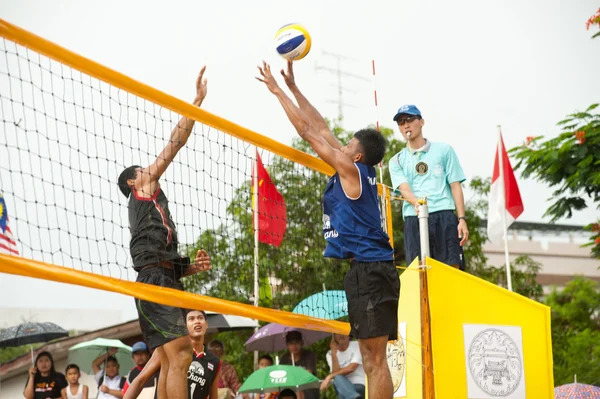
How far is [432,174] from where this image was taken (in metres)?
Result: 8.09

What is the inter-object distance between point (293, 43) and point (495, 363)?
11.6ft

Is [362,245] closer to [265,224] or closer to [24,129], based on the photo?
[24,129]

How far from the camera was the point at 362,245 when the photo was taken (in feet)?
20.0

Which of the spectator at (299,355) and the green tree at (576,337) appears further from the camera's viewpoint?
the green tree at (576,337)

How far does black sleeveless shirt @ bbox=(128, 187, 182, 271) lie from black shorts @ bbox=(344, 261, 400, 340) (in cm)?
158

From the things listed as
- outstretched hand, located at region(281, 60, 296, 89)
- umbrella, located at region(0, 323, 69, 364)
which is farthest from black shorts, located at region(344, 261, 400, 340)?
umbrella, located at region(0, 323, 69, 364)

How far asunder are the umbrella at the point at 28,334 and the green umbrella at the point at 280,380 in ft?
18.0

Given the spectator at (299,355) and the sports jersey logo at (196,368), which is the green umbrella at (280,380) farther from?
the sports jersey logo at (196,368)

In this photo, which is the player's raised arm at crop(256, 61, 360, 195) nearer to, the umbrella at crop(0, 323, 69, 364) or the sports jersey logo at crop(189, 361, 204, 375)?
the sports jersey logo at crop(189, 361, 204, 375)

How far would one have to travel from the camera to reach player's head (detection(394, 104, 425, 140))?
318 inches

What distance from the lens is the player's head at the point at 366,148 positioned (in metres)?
6.28

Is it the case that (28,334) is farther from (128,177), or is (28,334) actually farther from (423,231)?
(423,231)

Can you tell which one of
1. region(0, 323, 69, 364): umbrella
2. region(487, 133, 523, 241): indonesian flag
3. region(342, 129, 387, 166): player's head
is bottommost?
region(0, 323, 69, 364): umbrella

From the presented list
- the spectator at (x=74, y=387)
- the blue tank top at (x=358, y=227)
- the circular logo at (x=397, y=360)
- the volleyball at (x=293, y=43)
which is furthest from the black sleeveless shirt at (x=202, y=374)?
the spectator at (x=74, y=387)
